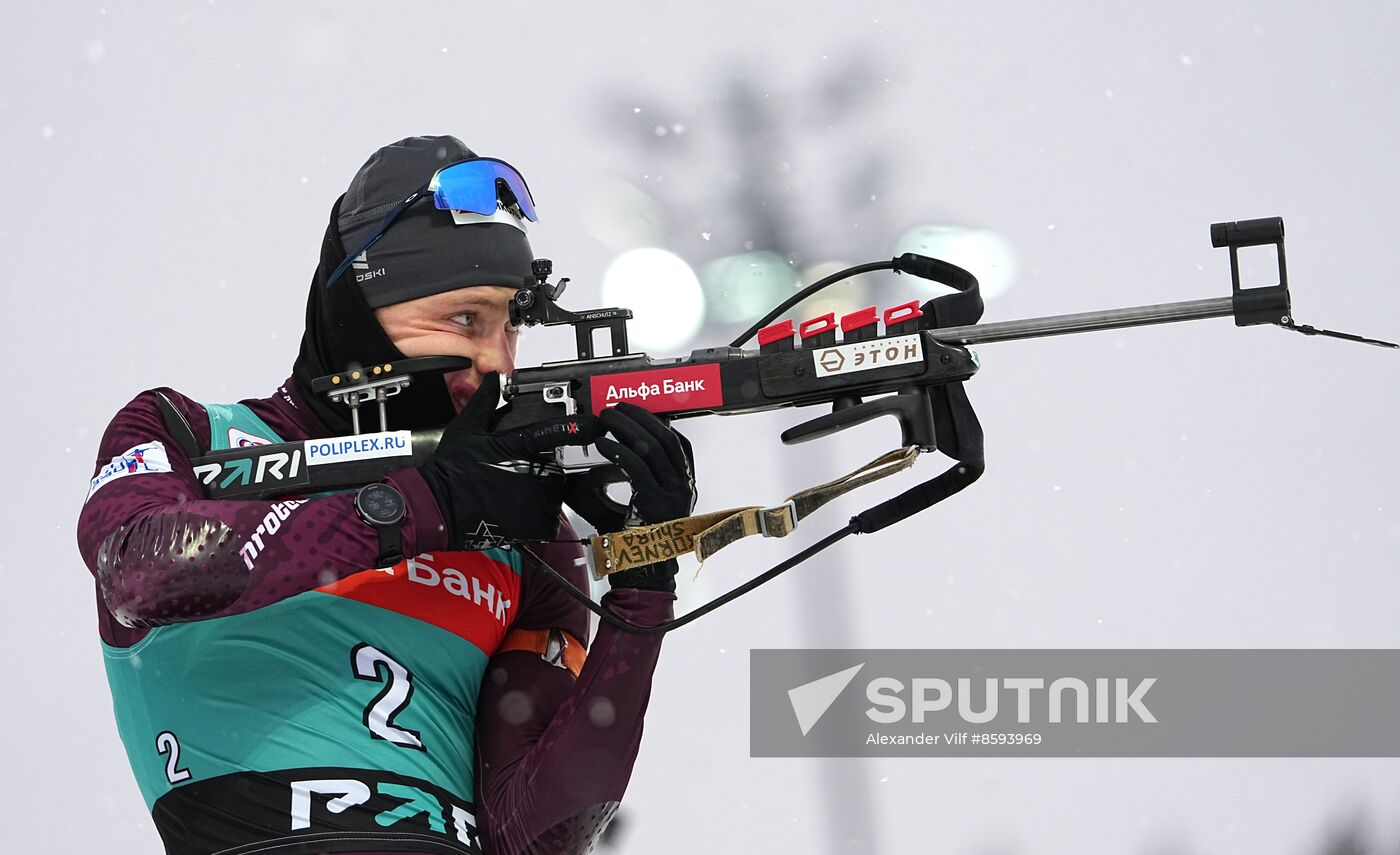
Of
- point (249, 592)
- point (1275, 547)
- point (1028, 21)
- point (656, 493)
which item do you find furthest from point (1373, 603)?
point (249, 592)

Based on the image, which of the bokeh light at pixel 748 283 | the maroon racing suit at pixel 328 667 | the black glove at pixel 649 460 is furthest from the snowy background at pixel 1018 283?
the black glove at pixel 649 460

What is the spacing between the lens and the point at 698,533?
144 cm

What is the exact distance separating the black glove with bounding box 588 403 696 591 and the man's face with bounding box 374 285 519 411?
0.21 meters

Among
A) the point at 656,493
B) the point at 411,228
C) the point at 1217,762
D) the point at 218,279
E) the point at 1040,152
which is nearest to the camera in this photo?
the point at 656,493

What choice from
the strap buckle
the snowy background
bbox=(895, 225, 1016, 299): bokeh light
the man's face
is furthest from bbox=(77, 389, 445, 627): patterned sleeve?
bbox=(895, 225, 1016, 299): bokeh light

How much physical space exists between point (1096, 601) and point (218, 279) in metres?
2.46

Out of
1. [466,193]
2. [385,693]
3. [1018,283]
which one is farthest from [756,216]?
[385,693]

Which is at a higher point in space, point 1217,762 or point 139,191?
point 139,191

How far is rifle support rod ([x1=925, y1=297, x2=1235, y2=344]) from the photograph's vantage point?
4.43ft

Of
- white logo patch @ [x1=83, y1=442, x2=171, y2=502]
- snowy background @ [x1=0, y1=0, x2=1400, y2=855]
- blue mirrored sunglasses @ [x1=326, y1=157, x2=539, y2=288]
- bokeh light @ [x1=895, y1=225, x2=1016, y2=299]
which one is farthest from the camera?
bokeh light @ [x1=895, y1=225, x2=1016, y2=299]

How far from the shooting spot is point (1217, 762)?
3518 mm

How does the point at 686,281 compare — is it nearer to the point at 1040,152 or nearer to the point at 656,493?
the point at 1040,152

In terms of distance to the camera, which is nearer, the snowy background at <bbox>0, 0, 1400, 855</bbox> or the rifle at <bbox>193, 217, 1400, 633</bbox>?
the rifle at <bbox>193, 217, 1400, 633</bbox>

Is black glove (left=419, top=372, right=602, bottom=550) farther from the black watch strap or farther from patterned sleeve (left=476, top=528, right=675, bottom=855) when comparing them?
patterned sleeve (left=476, top=528, right=675, bottom=855)
